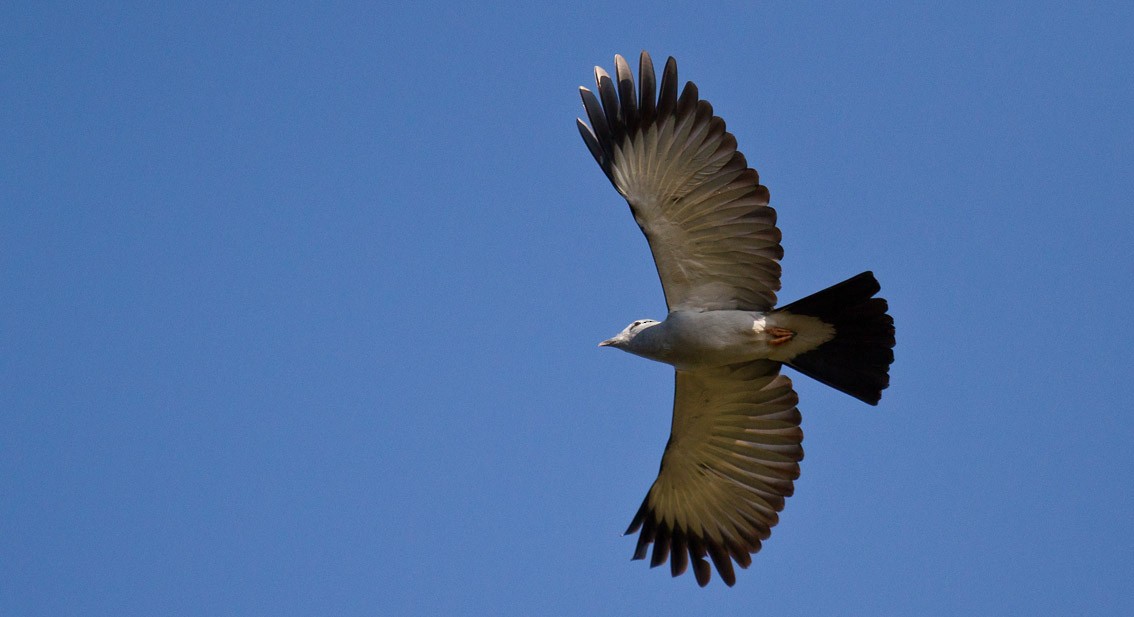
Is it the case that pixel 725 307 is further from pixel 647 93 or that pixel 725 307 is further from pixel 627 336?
pixel 647 93

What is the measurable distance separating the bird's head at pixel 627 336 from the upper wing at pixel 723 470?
1.64 feet

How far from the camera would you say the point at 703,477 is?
9.79m

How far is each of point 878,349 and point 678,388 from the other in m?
1.62

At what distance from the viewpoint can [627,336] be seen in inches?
355

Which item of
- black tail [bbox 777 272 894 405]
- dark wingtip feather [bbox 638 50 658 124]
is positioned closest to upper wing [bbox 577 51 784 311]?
dark wingtip feather [bbox 638 50 658 124]

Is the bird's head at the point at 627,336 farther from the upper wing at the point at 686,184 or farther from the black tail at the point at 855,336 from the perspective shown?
the black tail at the point at 855,336

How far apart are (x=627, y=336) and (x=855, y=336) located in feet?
5.42

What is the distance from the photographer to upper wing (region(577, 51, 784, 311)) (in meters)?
8.52

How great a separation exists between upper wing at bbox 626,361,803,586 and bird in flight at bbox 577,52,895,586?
0.04 feet

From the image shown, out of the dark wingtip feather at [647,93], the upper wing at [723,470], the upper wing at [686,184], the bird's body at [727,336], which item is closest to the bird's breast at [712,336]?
the bird's body at [727,336]

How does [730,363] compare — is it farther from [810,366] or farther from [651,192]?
[651,192]

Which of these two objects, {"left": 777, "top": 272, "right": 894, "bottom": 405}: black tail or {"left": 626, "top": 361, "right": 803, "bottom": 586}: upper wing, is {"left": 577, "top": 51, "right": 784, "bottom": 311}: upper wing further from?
{"left": 626, "top": 361, "right": 803, "bottom": 586}: upper wing

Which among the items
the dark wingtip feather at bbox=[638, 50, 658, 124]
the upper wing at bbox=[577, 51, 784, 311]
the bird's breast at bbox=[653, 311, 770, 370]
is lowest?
the bird's breast at bbox=[653, 311, 770, 370]

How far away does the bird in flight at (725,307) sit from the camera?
8.52 m
